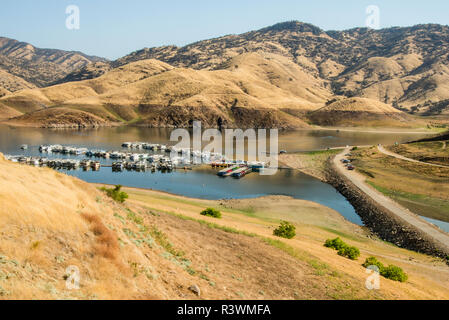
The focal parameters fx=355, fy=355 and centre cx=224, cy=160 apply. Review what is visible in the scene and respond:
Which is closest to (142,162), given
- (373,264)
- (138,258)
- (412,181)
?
(412,181)

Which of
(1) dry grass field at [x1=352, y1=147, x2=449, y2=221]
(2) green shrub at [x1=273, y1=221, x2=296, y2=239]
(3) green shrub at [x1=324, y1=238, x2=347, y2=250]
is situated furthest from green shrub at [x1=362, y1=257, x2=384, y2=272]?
(1) dry grass field at [x1=352, y1=147, x2=449, y2=221]

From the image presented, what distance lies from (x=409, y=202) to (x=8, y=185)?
66.1 metres

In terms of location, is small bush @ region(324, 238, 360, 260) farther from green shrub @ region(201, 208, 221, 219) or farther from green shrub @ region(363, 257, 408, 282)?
green shrub @ region(201, 208, 221, 219)

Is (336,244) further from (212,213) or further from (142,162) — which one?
(142,162)

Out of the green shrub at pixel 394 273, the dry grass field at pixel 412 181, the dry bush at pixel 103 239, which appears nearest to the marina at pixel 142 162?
the dry grass field at pixel 412 181

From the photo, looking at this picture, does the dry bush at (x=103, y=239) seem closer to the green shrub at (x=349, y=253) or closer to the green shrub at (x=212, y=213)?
the green shrub at (x=349, y=253)

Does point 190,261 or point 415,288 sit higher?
point 190,261

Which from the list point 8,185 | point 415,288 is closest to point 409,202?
point 415,288

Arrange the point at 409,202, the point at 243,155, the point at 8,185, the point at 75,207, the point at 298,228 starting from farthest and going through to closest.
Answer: the point at 243,155 < the point at 409,202 < the point at 298,228 < the point at 75,207 < the point at 8,185

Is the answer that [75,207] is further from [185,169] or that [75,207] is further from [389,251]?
[185,169]

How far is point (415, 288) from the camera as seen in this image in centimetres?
2780

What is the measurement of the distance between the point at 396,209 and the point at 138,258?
52.4 m

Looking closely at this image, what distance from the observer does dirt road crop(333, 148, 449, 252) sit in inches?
1821
